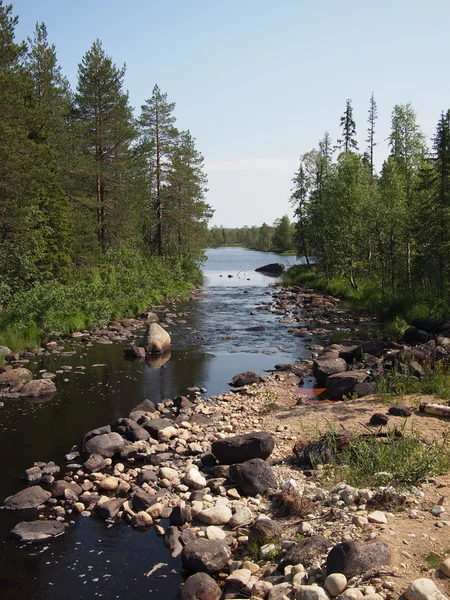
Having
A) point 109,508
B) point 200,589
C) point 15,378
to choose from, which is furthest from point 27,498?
point 15,378

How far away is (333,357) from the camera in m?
19.0

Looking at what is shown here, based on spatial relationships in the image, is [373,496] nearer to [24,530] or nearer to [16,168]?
[24,530]

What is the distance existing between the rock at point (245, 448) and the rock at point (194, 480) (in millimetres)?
717

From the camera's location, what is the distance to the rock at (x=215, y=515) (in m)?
8.34

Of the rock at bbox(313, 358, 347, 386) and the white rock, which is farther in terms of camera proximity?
the rock at bbox(313, 358, 347, 386)

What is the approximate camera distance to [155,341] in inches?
866

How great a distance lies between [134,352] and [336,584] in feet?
52.2

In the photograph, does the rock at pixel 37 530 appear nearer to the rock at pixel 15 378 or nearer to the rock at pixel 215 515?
the rock at pixel 215 515

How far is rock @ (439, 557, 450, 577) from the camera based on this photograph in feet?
19.2

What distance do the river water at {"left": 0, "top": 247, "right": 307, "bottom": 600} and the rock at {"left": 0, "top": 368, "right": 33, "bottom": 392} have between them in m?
1.01

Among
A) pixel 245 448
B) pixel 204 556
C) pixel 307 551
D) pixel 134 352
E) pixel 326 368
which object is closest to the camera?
pixel 307 551

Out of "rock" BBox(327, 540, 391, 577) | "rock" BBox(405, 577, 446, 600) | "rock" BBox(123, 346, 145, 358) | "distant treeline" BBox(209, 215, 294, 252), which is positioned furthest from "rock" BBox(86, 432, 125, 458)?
"distant treeline" BBox(209, 215, 294, 252)

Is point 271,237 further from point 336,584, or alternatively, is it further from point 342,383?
point 336,584

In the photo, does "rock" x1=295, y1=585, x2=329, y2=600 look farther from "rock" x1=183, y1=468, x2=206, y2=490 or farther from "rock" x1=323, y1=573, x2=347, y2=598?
"rock" x1=183, y1=468, x2=206, y2=490
